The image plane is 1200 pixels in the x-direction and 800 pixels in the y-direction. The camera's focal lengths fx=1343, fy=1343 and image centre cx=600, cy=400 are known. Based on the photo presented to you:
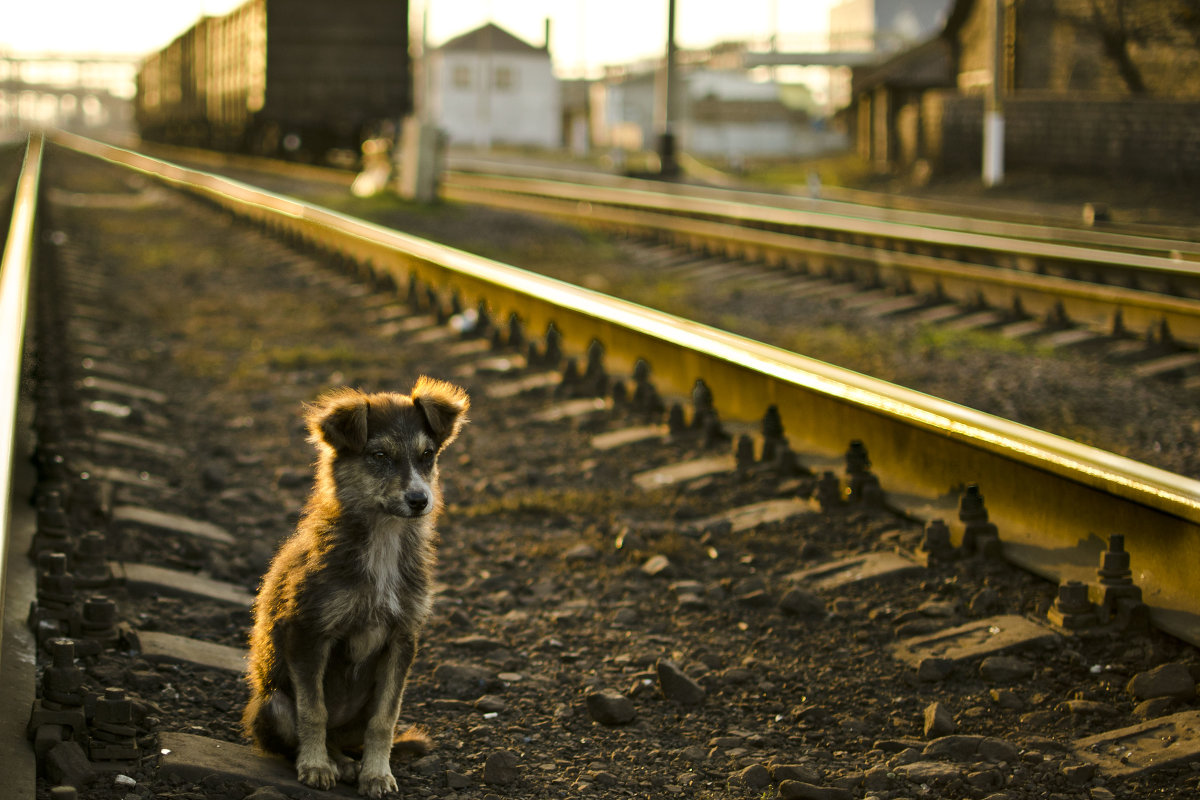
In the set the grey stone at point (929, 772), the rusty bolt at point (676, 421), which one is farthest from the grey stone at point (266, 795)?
the rusty bolt at point (676, 421)

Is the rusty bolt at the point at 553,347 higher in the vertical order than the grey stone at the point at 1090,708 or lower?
higher

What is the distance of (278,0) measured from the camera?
98.8 ft

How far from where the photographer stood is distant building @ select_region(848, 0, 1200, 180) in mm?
24844

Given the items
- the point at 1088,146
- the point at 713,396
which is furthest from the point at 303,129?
the point at 713,396

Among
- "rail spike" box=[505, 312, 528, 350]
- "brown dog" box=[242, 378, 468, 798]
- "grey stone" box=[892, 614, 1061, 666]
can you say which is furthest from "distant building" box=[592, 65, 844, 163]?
"brown dog" box=[242, 378, 468, 798]

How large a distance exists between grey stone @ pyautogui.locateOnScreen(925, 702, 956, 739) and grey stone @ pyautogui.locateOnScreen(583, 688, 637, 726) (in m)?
0.85

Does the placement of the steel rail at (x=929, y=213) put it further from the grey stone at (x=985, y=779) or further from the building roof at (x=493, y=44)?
the building roof at (x=493, y=44)

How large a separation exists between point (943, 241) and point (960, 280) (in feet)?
4.65

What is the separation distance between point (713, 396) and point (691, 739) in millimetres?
3341

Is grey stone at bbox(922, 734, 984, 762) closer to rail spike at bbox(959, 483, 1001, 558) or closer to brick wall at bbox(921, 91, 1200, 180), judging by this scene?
rail spike at bbox(959, 483, 1001, 558)

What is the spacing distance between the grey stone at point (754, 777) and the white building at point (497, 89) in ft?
259

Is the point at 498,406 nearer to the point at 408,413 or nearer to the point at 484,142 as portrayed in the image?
the point at 408,413

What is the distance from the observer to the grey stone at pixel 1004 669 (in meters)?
4.01

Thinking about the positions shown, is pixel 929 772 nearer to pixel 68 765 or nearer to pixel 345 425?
pixel 345 425
